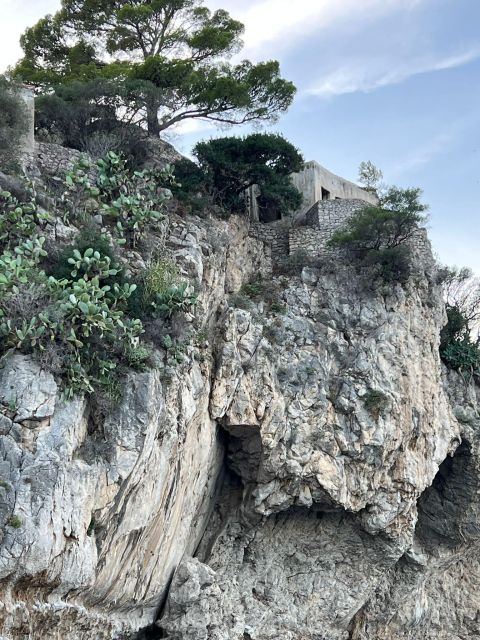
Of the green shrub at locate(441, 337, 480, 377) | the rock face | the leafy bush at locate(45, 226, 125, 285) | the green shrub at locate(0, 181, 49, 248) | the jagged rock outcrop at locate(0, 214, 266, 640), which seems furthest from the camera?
the green shrub at locate(441, 337, 480, 377)

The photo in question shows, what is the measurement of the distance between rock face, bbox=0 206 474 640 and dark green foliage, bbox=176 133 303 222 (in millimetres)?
1044

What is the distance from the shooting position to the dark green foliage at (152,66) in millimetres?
21750

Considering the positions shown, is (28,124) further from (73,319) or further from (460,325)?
(460,325)

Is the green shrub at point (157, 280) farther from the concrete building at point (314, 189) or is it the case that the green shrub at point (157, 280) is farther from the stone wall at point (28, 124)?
the concrete building at point (314, 189)

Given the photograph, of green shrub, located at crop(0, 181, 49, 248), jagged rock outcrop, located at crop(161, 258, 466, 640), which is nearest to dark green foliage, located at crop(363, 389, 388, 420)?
jagged rock outcrop, located at crop(161, 258, 466, 640)

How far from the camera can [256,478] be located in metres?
18.1

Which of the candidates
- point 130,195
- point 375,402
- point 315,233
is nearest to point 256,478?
point 375,402

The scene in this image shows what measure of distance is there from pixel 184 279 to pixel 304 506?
6.19 m

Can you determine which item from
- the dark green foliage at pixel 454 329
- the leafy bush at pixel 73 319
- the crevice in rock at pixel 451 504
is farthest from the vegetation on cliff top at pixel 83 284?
the crevice in rock at pixel 451 504

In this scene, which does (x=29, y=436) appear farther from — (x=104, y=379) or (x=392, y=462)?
(x=392, y=462)

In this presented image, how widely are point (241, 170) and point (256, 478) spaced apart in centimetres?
820

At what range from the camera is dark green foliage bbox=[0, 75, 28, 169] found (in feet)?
57.8

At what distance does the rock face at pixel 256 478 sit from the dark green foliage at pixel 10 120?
4.09 meters

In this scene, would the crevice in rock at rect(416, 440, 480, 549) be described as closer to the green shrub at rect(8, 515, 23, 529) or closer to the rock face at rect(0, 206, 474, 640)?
the rock face at rect(0, 206, 474, 640)
